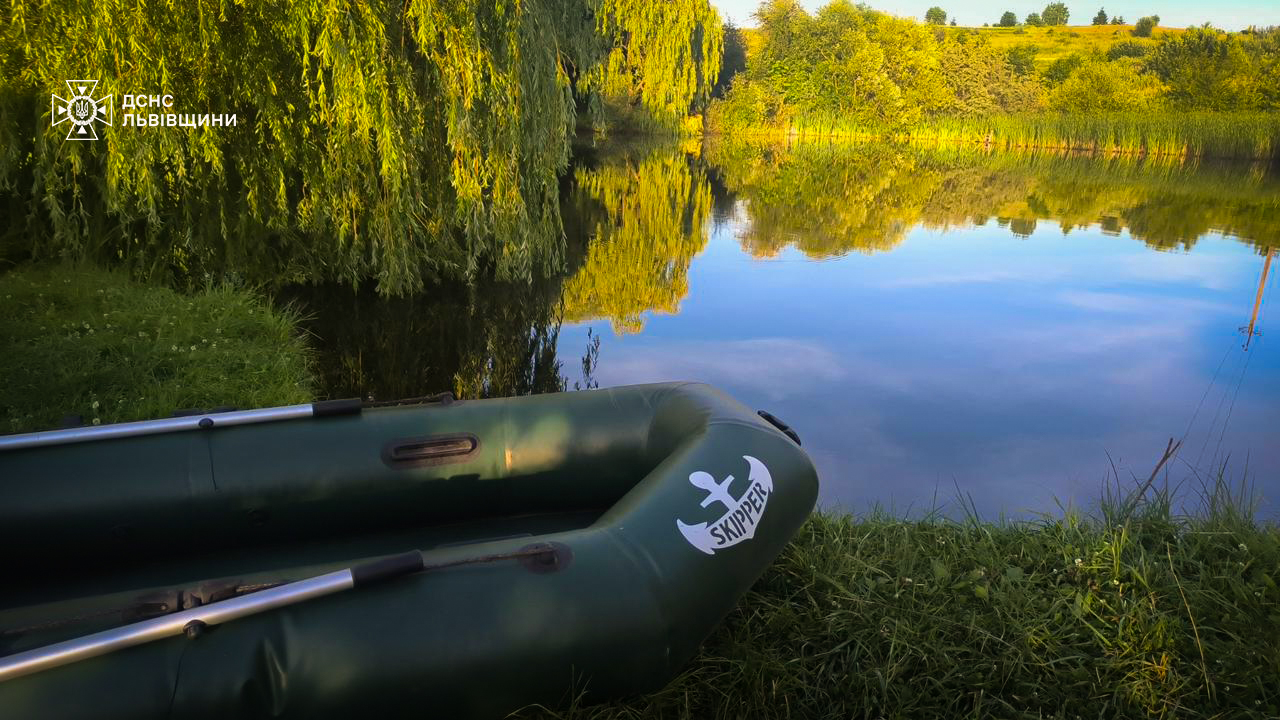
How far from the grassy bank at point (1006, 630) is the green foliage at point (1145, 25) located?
242 feet

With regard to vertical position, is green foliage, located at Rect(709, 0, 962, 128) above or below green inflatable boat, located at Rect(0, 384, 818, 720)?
above

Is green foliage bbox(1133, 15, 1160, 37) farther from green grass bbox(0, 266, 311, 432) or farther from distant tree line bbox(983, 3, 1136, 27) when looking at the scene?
green grass bbox(0, 266, 311, 432)

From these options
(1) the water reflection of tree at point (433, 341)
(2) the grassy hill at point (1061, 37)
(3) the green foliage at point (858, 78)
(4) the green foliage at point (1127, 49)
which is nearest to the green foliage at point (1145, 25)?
(2) the grassy hill at point (1061, 37)

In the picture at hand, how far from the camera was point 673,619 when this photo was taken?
1.90 meters

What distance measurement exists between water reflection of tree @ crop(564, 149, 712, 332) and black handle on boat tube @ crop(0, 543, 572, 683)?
16.2ft

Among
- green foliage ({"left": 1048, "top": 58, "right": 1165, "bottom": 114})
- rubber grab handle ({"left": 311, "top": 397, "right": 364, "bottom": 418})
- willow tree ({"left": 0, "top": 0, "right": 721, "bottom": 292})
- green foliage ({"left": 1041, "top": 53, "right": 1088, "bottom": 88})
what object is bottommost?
rubber grab handle ({"left": 311, "top": 397, "right": 364, "bottom": 418})

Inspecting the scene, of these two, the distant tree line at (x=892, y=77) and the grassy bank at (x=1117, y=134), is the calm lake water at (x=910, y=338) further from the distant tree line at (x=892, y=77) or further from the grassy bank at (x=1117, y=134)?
the distant tree line at (x=892, y=77)

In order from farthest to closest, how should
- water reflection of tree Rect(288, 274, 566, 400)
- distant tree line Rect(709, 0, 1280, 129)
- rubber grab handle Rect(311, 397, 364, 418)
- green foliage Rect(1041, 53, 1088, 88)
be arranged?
green foliage Rect(1041, 53, 1088, 88)
distant tree line Rect(709, 0, 1280, 129)
water reflection of tree Rect(288, 274, 566, 400)
rubber grab handle Rect(311, 397, 364, 418)

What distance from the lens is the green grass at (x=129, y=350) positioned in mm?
3758

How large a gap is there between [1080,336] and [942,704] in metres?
5.67

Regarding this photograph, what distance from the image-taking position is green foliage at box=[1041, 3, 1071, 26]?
71188 mm

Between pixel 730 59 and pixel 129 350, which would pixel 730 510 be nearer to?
pixel 129 350

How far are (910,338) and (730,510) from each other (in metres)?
5.10

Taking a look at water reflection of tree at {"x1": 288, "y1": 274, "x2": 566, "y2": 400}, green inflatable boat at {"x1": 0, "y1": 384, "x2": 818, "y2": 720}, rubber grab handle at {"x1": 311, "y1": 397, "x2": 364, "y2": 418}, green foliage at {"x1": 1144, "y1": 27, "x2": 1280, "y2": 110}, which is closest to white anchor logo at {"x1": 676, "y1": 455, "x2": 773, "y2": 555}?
green inflatable boat at {"x1": 0, "y1": 384, "x2": 818, "y2": 720}
